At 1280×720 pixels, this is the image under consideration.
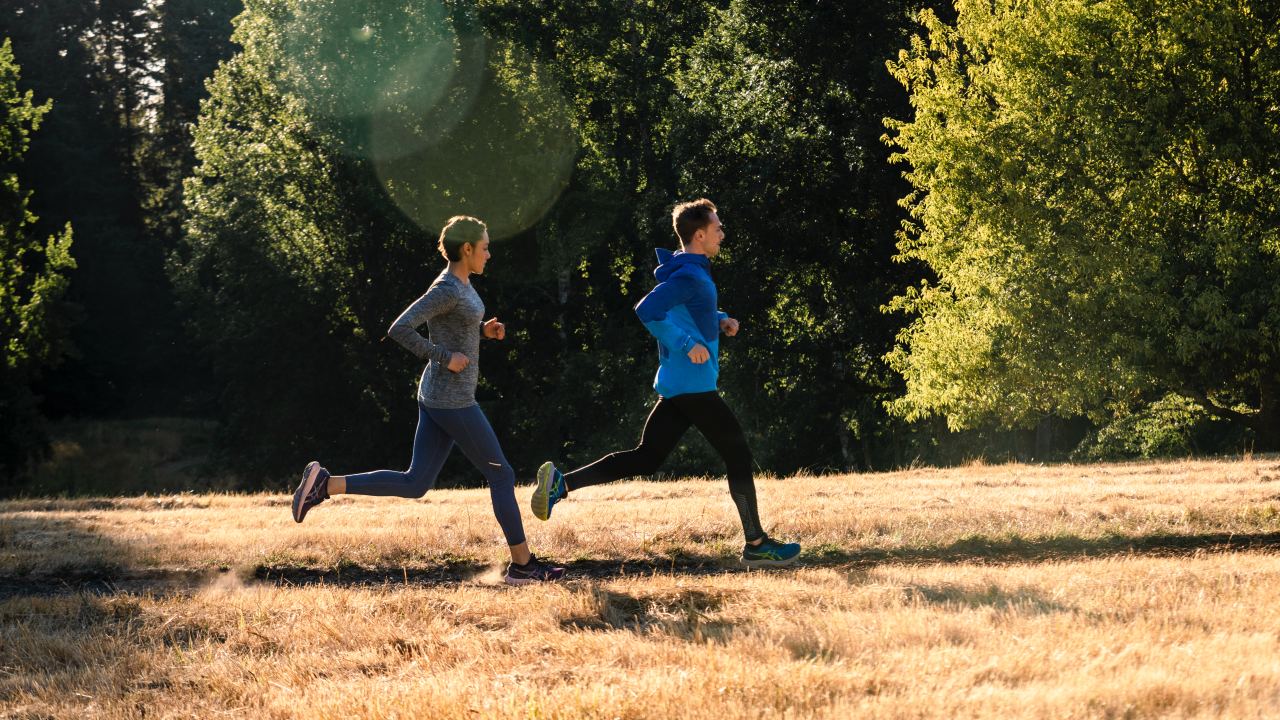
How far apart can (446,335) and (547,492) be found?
1.22 metres

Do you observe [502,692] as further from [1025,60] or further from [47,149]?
[47,149]

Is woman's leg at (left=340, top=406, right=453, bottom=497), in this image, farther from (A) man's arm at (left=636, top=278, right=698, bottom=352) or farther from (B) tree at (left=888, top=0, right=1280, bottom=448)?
(B) tree at (left=888, top=0, right=1280, bottom=448)

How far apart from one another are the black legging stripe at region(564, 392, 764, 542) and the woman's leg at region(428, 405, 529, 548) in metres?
0.46

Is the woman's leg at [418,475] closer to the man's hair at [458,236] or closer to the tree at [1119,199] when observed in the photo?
the man's hair at [458,236]

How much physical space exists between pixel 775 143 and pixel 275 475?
15804 mm

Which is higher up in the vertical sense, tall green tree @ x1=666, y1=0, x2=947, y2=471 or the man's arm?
tall green tree @ x1=666, y1=0, x2=947, y2=471

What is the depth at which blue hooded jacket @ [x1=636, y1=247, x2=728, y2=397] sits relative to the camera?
22.2 feet

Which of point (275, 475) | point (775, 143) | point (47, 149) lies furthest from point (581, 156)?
point (47, 149)

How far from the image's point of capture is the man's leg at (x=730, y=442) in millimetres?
6965

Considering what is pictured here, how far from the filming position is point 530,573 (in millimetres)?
7062

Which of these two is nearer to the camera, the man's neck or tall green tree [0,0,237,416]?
the man's neck

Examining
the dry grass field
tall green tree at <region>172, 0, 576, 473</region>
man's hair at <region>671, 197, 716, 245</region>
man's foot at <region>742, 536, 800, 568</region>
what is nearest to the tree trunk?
the dry grass field

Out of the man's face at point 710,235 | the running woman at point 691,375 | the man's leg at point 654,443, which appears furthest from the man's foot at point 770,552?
the man's face at point 710,235

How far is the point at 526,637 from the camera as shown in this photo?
17.6 ft
